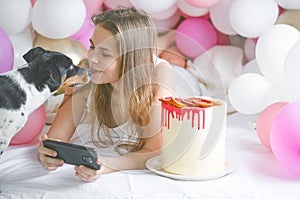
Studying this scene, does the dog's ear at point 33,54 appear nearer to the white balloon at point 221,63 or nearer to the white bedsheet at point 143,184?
the white bedsheet at point 143,184

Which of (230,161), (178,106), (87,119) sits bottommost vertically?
(230,161)

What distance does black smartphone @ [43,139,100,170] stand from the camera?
5.20ft

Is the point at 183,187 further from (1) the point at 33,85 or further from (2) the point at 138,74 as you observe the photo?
(1) the point at 33,85

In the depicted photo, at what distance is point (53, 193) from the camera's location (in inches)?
63.2

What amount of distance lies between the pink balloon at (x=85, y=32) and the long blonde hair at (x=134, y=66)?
2.08 feet

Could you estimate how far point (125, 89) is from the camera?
1.77 meters

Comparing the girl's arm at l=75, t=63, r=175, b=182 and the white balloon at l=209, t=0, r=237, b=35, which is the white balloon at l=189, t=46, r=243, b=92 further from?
the girl's arm at l=75, t=63, r=175, b=182

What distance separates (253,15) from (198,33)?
38 cm

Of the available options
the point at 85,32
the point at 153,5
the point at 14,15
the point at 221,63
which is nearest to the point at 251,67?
the point at 221,63

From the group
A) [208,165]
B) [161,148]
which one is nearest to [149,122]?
[161,148]

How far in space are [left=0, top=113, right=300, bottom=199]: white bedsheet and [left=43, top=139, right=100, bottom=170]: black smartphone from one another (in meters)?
0.08

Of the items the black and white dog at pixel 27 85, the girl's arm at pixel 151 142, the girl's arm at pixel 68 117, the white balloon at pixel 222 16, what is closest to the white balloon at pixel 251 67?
the white balloon at pixel 222 16

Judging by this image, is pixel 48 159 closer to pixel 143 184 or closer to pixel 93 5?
pixel 143 184

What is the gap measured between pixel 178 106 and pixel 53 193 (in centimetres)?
47
